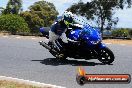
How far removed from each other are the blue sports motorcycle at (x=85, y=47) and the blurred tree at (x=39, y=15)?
4756 cm

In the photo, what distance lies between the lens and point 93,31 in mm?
12352

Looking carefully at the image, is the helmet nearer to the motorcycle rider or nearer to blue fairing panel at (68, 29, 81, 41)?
the motorcycle rider

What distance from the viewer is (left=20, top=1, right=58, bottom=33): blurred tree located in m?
62.2

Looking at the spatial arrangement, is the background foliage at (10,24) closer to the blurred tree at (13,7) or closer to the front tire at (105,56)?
the front tire at (105,56)

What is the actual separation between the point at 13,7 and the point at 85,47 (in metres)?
57.5

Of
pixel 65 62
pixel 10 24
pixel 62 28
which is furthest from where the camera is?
pixel 10 24

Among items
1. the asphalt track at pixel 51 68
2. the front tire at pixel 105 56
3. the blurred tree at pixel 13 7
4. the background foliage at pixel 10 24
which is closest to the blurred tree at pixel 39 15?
the blurred tree at pixel 13 7

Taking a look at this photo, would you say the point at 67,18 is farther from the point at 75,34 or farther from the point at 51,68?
the point at 51,68

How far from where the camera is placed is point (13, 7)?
68.8m

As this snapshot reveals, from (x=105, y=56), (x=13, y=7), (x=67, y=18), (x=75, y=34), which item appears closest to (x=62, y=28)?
(x=67, y=18)

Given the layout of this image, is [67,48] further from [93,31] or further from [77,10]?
[77,10]

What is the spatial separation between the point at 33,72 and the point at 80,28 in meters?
2.62

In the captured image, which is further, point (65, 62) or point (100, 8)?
point (100, 8)

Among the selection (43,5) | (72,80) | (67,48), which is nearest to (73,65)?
(67,48)
